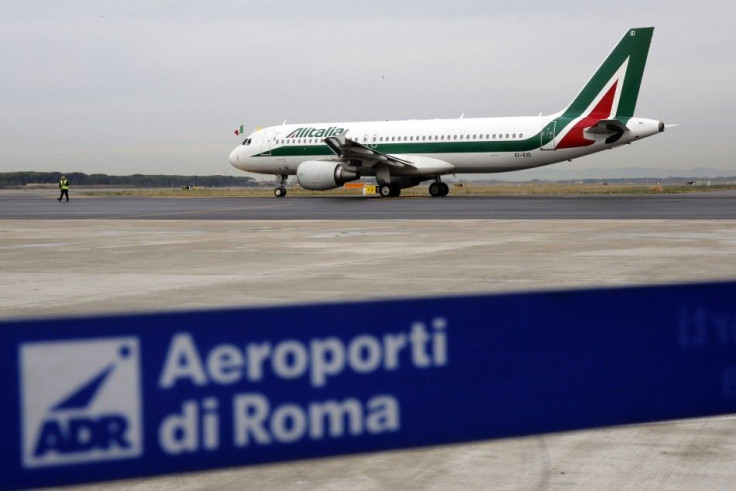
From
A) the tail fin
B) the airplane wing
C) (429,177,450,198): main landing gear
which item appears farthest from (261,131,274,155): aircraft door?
the tail fin

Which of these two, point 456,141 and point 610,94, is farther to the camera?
point 456,141

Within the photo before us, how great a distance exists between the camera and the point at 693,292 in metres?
3.18

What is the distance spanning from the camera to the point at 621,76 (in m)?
41.9

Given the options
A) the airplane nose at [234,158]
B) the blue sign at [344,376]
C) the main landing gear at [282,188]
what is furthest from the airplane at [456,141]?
the blue sign at [344,376]

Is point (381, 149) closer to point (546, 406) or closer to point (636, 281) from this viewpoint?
point (636, 281)

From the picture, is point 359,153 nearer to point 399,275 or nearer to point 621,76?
point 621,76

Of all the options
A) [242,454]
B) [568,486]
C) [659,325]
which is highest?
[659,325]

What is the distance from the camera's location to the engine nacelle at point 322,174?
44469 millimetres

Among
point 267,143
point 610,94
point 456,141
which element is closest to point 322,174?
point 267,143

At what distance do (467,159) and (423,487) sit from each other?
40.6 meters

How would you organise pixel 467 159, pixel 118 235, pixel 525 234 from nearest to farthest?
pixel 525 234, pixel 118 235, pixel 467 159

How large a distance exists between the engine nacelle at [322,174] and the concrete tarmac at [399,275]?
55.9 ft

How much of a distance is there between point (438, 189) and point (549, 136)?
726cm

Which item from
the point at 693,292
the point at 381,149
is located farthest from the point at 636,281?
the point at 381,149
